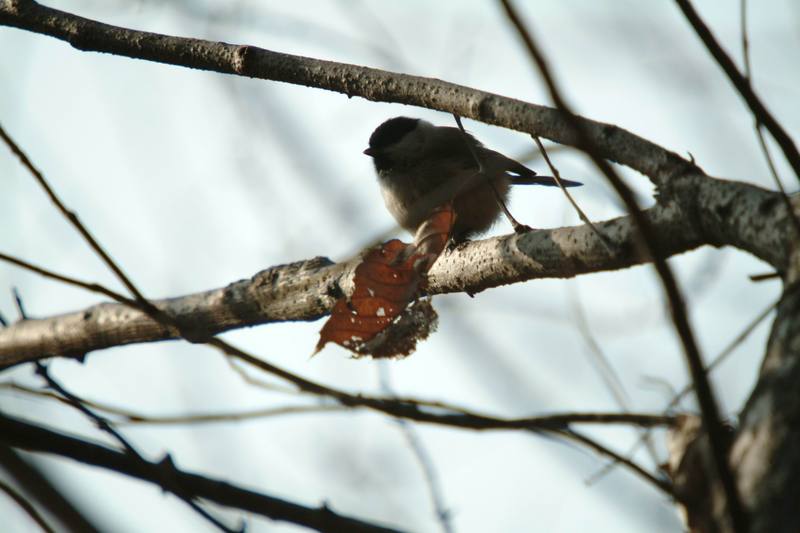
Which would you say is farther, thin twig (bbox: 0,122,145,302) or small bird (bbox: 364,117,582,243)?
small bird (bbox: 364,117,582,243)

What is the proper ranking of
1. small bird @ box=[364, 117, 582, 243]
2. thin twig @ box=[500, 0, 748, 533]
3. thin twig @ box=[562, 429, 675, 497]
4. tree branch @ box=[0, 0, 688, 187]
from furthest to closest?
small bird @ box=[364, 117, 582, 243] < tree branch @ box=[0, 0, 688, 187] < thin twig @ box=[562, 429, 675, 497] < thin twig @ box=[500, 0, 748, 533]

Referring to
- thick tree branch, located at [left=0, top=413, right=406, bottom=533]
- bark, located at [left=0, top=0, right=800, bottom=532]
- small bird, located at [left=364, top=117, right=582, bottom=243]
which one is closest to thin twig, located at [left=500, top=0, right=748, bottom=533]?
bark, located at [left=0, top=0, right=800, bottom=532]

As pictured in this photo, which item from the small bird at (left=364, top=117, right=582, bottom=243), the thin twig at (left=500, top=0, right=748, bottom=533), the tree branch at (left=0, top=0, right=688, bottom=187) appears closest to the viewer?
the thin twig at (left=500, top=0, right=748, bottom=533)

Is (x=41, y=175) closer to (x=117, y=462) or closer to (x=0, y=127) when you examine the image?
(x=0, y=127)

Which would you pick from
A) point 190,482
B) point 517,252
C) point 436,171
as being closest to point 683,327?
point 190,482

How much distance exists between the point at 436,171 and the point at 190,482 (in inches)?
138

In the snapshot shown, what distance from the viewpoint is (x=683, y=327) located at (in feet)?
2.95

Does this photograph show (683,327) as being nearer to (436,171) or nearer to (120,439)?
(120,439)

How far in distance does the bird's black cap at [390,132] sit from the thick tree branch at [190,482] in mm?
4004

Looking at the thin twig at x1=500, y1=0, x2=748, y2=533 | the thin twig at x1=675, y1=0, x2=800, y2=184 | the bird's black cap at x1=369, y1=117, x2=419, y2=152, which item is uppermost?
the bird's black cap at x1=369, y1=117, x2=419, y2=152

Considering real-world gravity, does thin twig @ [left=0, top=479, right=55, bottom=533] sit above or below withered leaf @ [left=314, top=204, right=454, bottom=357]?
below

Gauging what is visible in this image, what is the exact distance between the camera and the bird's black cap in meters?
5.34

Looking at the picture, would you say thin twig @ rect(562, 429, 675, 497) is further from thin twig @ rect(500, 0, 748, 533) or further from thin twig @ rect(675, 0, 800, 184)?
thin twig @ rect(675, 0, 800, 184)

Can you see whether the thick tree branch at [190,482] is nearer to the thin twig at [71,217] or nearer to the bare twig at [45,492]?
the bare twig at [45,492]
